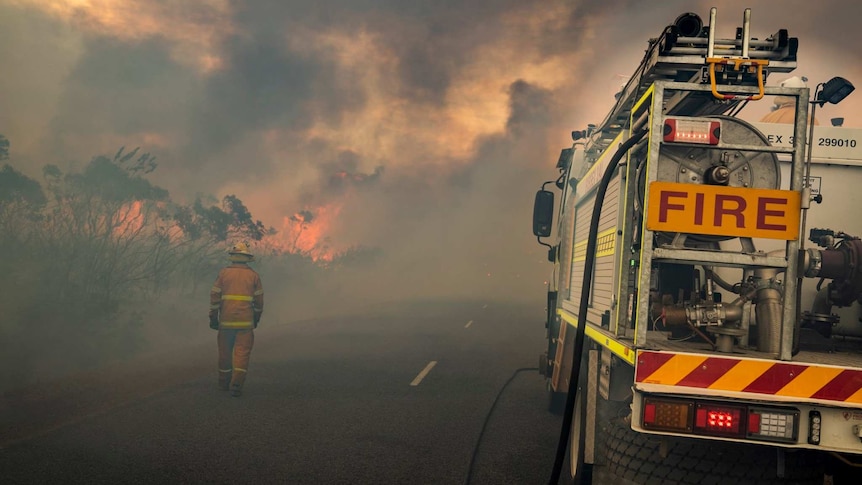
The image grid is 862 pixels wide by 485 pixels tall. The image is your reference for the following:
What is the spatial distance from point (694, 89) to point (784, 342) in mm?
1332

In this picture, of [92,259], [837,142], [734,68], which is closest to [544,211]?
[837,142]

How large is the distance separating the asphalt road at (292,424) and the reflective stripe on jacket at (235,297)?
950mm

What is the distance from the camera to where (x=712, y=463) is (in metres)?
3.55

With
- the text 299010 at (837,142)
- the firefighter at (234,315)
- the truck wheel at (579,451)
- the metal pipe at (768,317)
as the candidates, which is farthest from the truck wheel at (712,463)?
the firefighter at (234,315)

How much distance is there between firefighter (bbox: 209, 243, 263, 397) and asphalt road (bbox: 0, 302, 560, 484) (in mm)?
418

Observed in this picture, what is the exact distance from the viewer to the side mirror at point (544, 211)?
8.80 metres

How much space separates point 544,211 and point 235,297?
165 inches

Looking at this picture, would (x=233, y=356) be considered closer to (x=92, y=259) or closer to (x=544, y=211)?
(x=544, y=211)

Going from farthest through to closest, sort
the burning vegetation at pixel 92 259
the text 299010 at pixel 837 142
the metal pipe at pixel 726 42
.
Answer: the burning vegetation at pixel 92 259, the text 299010 at pixel 837 142, the metal pipe at pixel 726 42

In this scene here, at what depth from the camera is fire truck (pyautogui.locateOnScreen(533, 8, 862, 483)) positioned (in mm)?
3334

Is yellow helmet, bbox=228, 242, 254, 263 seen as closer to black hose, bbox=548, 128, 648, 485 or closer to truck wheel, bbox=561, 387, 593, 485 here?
truck wheel, bbox=561, 387, 593, 485

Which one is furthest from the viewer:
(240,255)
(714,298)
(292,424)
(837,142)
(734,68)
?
(240,255)

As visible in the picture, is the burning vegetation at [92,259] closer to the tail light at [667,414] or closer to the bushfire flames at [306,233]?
the bushfire flames at [306,233]

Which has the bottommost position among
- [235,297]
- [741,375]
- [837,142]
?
[235,297]
